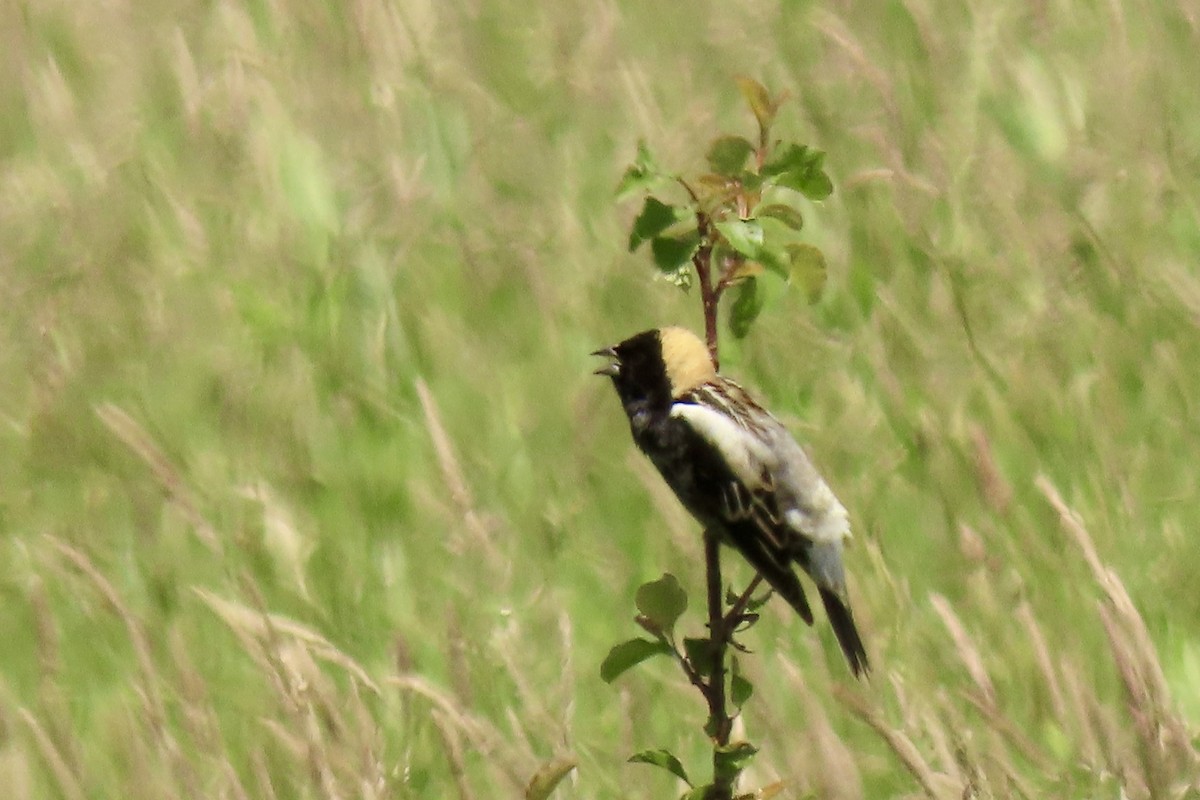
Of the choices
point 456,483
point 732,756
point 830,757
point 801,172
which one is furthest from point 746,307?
point 456,483

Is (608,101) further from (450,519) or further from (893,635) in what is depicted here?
(893,635)

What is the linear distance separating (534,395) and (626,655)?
207cm

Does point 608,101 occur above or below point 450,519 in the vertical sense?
above

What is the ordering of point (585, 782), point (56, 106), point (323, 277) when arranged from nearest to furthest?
point (585, 782) → point (323, 277) → point (56, 106)

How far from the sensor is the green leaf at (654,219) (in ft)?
6.04

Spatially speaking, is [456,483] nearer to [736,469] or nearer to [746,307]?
[736,469]

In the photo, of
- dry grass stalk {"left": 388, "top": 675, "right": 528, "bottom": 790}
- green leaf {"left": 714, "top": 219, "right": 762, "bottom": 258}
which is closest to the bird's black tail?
dry grass stalk {"left": 388, "top": 675, "right": 528, "bottom": 790}

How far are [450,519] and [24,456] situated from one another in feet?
3.54

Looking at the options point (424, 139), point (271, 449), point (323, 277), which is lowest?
point (271, 449)

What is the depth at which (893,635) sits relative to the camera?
311 centimetres

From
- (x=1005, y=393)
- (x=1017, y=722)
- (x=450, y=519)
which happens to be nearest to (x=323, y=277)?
(x=450, y=519)

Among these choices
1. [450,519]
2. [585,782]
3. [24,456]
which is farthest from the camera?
[24,456]

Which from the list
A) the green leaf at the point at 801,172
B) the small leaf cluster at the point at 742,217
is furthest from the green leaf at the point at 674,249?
the green leaf at the point at 801,172

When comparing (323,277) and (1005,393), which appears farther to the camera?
(323,277)
